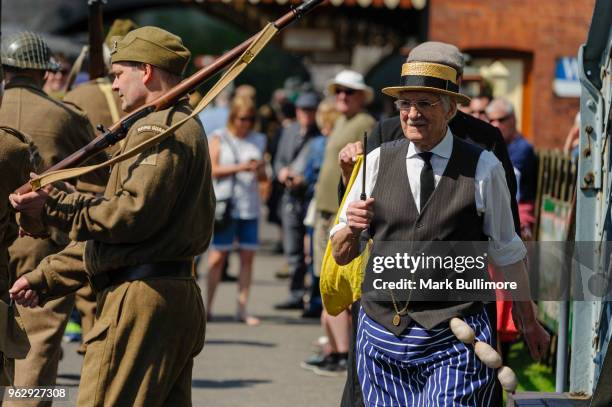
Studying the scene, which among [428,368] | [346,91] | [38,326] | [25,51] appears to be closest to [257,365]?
[346,91]

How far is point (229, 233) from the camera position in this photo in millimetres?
12555

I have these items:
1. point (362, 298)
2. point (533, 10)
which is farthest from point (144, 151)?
point (533, 10)

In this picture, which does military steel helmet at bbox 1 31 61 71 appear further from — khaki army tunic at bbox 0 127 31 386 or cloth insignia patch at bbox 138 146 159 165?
cloth insignia patch at bbox 138 146 159 165

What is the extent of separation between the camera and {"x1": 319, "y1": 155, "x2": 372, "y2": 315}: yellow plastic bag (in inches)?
Result: 217

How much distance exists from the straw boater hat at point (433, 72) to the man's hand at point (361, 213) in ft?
1.55

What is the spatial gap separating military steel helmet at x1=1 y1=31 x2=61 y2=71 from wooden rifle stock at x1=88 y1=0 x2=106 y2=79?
116 centimetres

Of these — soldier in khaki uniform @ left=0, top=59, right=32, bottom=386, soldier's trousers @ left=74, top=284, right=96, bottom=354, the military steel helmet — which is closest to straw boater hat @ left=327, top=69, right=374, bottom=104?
soldier's trousers @ left=74, top=284, right=96, bottom=354

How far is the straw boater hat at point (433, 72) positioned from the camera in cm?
518

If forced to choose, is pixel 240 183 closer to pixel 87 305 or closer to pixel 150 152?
pixel 87 305

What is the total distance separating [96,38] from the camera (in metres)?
8.48

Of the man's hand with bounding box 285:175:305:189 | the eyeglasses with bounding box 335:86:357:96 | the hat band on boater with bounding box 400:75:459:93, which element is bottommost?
the man's hand with bounding box 285:175:305:189

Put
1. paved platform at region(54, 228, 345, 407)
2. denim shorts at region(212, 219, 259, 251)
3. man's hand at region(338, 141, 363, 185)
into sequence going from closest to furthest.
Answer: man's hand at region(338, 141, 363, 185)
paved platform at region(54, 228, 345, 407)
denim shorts at region(212, 219, 259, 251)

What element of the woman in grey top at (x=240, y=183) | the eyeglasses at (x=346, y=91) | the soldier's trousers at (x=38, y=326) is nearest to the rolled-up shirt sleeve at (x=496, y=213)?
the soldier's trousers at (x=38, y=326)

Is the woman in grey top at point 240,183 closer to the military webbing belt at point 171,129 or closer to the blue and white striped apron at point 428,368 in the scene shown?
the military webbing belt at point 171,129
